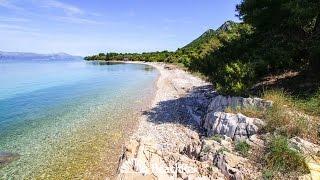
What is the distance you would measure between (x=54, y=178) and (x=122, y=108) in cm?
1766

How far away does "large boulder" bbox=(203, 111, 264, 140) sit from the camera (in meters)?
17.0

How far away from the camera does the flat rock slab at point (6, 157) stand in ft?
63.9

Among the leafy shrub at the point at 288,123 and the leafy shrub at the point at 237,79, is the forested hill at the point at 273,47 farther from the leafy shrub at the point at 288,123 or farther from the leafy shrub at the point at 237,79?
the leafy shrub at the point at 288,123

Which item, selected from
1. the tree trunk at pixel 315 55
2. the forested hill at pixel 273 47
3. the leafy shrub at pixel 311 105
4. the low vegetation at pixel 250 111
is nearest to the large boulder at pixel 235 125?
the low vegetation at pixel 250 111

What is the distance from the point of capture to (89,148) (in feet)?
71.3

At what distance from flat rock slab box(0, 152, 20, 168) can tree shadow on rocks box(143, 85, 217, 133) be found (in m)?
11.3

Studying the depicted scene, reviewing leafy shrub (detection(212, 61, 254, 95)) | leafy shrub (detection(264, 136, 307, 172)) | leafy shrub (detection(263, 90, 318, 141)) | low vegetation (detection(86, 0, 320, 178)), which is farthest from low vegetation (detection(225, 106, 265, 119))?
leafy shrub (detection(264, 136, 307, 172))

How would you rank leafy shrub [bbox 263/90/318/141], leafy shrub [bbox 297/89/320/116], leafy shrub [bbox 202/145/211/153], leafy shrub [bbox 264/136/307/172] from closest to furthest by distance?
leafy shrub [bbox 264/136/307/172] < leafy shrub [bbox 202/145/211/153] < leafy shrub [bbox 263/90/318/141] < leafy shrub [bbox 297/89/320/116]

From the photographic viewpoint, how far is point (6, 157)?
20359 millimetres

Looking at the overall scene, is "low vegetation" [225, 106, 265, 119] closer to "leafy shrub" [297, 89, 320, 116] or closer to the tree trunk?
"leafy shrub" [297, 89, 320, 116]

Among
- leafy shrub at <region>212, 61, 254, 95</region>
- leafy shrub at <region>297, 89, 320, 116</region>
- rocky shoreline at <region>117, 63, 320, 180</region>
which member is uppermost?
leafy shrub at <region>212, 61, 254, 95</region>

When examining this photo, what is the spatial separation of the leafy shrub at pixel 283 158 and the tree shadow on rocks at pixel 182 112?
9.57m

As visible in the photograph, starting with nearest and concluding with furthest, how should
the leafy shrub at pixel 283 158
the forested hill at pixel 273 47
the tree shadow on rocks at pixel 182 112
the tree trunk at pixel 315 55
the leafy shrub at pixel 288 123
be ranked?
the leafy shrub at pixel 283 158, the leafy shrub at pixel 288 123, the tree trunk at pixel 315 55, the forested hill at pixel 273 47, the tree shadow on rocks at pixel 182 112

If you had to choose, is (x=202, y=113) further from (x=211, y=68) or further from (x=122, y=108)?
(x=122, y=108)
